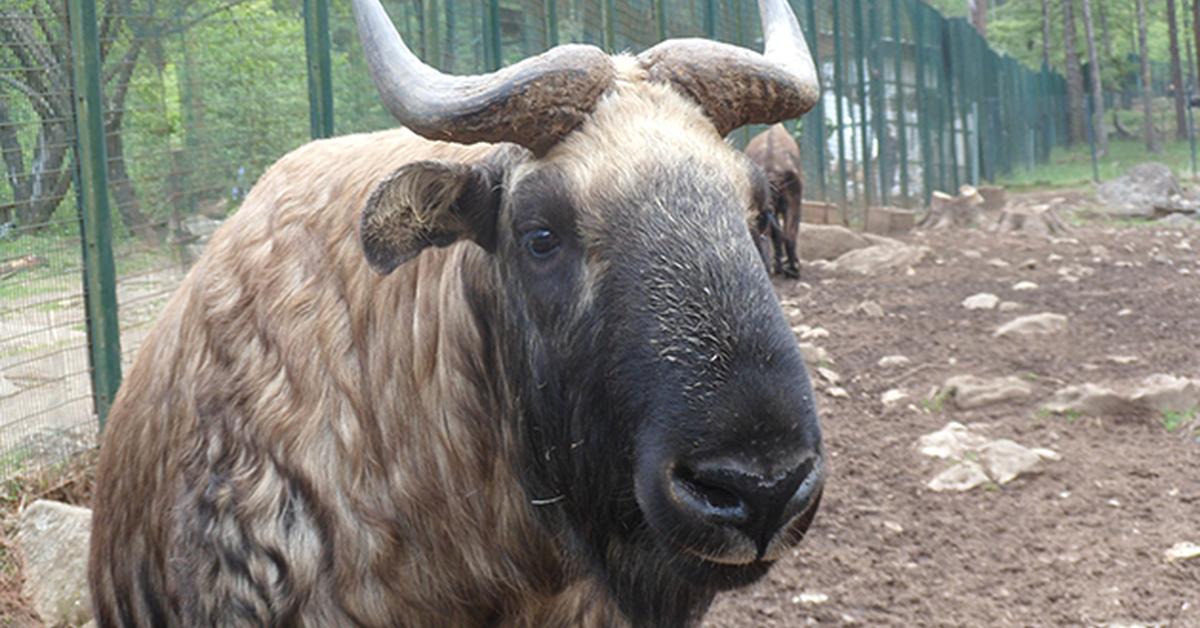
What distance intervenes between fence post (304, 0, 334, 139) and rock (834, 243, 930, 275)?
751cm

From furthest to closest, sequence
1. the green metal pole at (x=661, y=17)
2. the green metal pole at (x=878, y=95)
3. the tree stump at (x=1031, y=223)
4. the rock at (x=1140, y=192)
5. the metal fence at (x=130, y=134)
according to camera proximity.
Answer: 1. the rock at (x=1140, y=192)
2. the green metal pole at (x=878, y=95)
3. the tree stump at (x=1031, y=223)
4. the green metal pole at (x=661, y=17)
5. the metal fence at (x=130, y=134)

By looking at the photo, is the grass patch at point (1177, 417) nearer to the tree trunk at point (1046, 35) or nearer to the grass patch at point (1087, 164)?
the grass patch at point (1087, 164)

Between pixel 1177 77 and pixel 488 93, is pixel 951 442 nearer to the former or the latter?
pixel 488 93

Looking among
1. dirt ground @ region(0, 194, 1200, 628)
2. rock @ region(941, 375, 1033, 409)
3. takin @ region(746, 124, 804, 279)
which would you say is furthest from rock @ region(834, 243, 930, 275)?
rock @ region(941, 375, 1033, 409)

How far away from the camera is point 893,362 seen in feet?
27.9

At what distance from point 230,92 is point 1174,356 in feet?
16.6

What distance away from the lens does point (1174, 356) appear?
7.94 meters

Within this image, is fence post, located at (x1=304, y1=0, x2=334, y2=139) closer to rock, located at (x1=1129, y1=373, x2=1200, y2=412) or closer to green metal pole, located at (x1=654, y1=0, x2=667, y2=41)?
rock, located at (x1=1129, y1=373, x2=1200, y2=412)

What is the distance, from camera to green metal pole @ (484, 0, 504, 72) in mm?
8047

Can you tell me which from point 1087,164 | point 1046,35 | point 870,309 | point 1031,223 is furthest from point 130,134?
point 1046,35

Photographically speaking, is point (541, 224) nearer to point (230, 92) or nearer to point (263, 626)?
point (263, 626)

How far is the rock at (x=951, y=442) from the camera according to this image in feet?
20.5

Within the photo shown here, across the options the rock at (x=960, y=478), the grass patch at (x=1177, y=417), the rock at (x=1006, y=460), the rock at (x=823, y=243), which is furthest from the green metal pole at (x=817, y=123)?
the rock at (x=960, y=478)

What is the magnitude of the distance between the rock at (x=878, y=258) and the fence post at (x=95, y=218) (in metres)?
8.82
